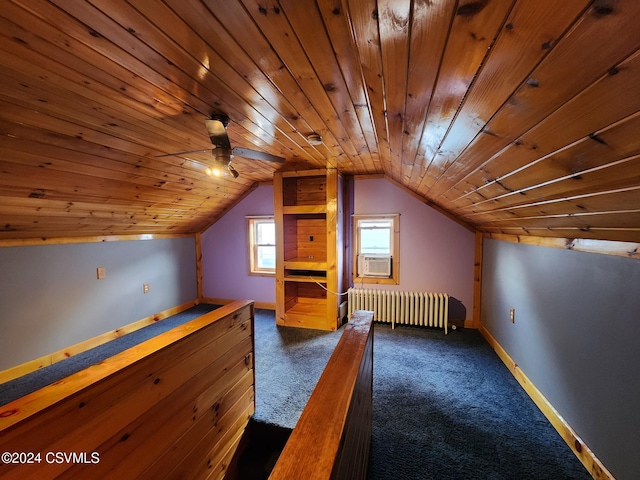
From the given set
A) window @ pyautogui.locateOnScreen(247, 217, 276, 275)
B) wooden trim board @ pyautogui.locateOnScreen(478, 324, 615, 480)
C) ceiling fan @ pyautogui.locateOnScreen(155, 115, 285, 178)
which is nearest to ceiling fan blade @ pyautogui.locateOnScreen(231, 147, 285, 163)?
ceiling fan @ pyautogui.locateOnScreen(155, 115, 285, 178)

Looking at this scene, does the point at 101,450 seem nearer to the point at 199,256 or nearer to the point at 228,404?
the point at 228,404

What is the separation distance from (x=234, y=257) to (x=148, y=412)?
3441 mm

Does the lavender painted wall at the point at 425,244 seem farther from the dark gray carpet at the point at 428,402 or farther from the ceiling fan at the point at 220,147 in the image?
the ceiling fan at the point at 220,147

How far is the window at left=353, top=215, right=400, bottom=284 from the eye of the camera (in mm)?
3738

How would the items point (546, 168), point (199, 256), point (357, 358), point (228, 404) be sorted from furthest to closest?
point (199, 256)
point (228, 404)
point (357, 358)
point (546, 168)

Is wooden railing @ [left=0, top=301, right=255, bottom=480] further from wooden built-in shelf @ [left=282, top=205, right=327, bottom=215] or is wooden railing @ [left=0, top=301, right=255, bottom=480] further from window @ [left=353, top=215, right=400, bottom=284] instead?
window @ [left=353, top=215, right=400, bottom=284]

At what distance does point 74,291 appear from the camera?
297 centimetres

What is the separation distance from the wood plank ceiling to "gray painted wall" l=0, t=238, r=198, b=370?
2.88ft

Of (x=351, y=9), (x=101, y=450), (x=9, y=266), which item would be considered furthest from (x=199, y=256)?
(x=351, y=9)

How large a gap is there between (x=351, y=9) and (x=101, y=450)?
5.60 feet

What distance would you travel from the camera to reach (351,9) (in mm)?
A: 708

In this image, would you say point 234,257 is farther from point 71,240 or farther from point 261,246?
point 71,240

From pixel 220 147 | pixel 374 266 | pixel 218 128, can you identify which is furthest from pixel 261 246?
pixel 218 128

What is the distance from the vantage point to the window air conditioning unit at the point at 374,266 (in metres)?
3.76
